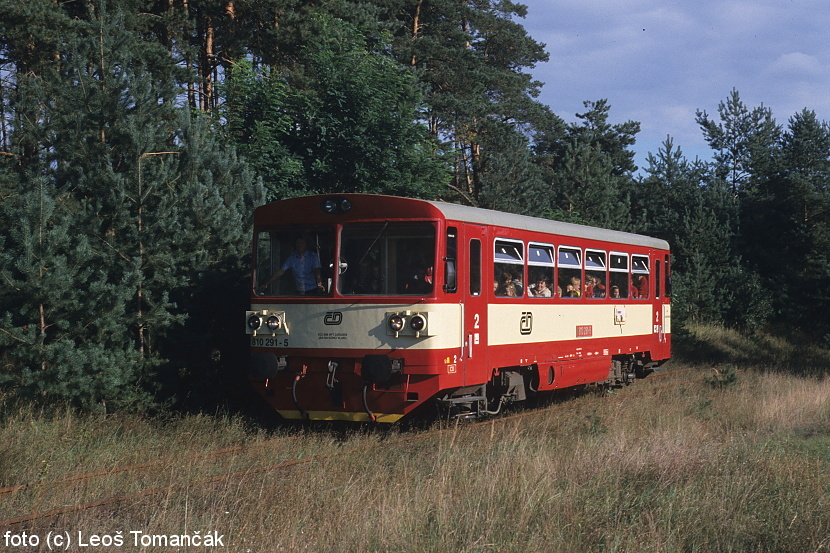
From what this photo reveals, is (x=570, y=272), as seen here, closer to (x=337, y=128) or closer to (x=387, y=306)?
(x=387, y=306)

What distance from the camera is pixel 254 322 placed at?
37.2 feet

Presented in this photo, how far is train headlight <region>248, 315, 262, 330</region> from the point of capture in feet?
37.1

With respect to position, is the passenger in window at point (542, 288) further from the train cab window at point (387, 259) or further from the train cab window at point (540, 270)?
the train cab window at point (387, 259)

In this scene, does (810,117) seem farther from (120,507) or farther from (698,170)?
(120,507)

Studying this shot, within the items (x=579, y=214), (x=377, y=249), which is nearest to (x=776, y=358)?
(x=579, y=214)

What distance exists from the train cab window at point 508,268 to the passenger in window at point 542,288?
452 millimetres

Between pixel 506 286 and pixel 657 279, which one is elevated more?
pixel 657 279

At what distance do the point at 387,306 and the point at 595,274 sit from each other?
539cm

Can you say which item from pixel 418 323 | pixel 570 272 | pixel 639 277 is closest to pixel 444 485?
pixel 418 323

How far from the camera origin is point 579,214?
96.6 feet

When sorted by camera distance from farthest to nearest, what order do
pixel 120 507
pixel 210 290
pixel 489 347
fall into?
1. pixel 210 290
2. pixel 489 347
3. pixel 120 507

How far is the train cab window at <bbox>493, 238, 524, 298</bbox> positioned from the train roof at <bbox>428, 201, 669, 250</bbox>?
279 mm

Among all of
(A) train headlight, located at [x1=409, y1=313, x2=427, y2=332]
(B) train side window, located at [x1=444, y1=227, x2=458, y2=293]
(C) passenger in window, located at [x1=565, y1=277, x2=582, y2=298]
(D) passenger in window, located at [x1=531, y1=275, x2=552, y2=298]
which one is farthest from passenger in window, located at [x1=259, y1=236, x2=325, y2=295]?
(C) passenger in window, located at [x1=565, y1=277, x2=582, y2=298]

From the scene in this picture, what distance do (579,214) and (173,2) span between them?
46.9 feet
